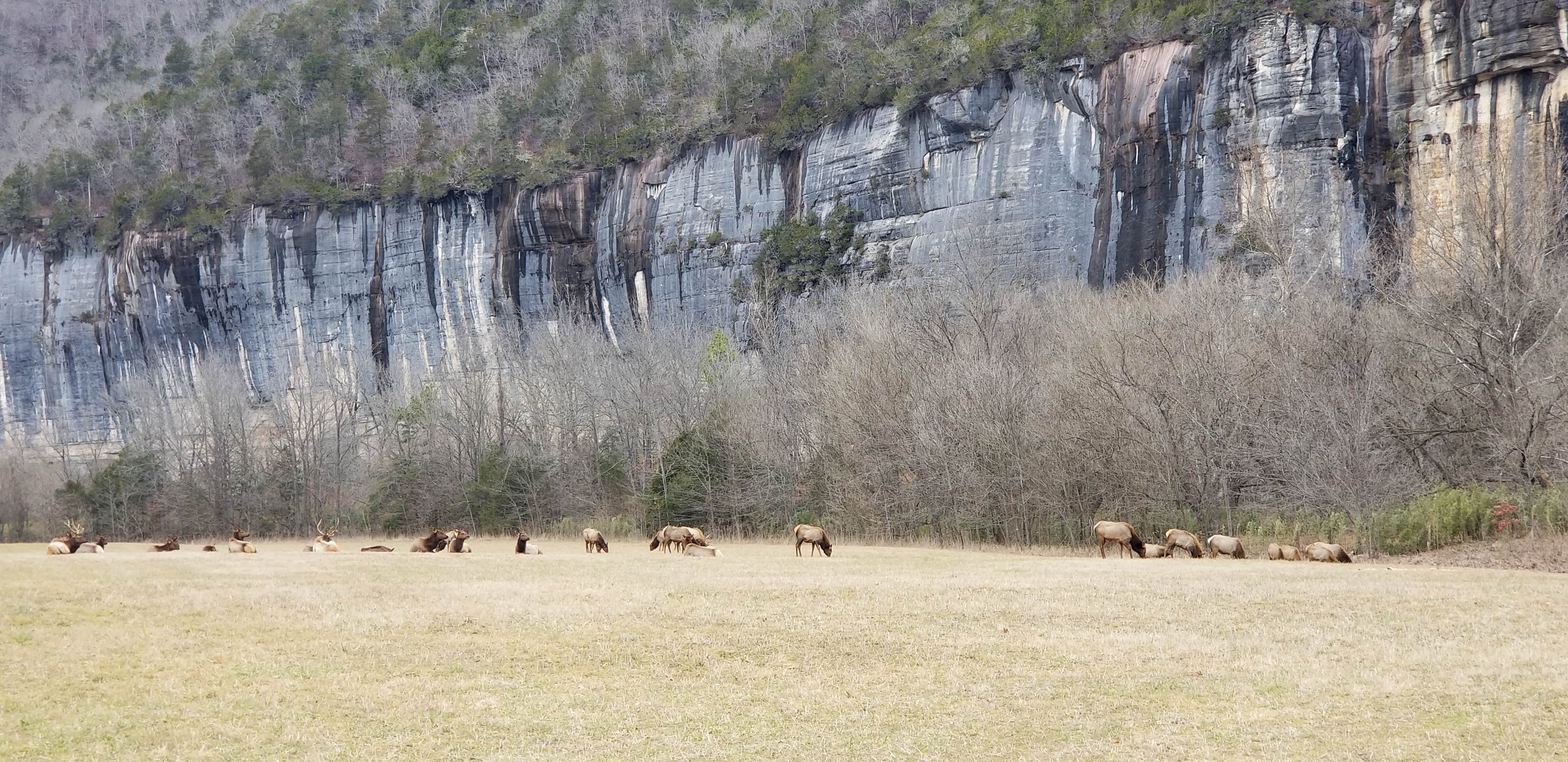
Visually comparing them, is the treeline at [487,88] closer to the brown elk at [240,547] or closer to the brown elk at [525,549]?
the brown elk at [525,549]

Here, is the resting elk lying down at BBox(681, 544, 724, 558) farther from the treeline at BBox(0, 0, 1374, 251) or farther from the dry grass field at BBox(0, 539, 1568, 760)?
the treeline at BBox(0, 0, 1374, 251)

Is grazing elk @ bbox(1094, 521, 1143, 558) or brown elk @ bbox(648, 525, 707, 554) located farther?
brown elk @ bbox(648, 525, 707, 554)

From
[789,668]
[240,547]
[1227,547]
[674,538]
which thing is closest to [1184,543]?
[1227,547]

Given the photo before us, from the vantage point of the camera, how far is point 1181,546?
1004 inches

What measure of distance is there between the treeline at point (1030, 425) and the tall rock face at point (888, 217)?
3242 millimetres

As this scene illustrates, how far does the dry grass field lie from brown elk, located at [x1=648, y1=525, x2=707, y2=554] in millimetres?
10044

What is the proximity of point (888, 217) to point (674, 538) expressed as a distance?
125ft

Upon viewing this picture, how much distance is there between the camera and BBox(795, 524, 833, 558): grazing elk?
1101 inches

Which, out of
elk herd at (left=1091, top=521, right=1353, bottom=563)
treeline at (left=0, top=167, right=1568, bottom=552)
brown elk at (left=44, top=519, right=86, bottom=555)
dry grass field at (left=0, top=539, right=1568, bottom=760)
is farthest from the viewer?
brown elk at (left=44, top=519, right=86, bottom=555)

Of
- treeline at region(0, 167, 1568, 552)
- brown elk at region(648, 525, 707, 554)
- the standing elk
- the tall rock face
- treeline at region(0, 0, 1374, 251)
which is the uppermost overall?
treeline at region(0, 0, 1374, 251)

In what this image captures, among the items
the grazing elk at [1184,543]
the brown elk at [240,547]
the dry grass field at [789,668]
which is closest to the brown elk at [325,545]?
the brown elk at [240,547]

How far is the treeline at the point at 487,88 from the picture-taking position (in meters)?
65.2

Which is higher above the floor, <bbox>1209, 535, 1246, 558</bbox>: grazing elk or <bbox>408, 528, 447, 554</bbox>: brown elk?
<bbox>1209, 535, 1246, 558</bbox>: grazing elk

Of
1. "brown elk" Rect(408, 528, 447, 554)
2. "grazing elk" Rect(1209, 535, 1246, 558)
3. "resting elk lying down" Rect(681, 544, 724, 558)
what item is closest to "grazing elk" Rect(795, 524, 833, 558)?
"resting elk lying down" Rect(681, 544, 724, 558)
